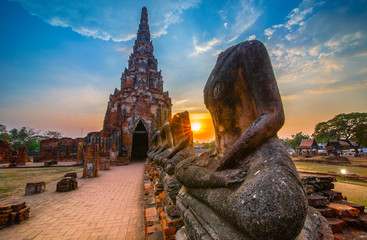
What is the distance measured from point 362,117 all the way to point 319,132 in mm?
5771

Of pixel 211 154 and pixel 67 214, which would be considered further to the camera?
pixel 67 214

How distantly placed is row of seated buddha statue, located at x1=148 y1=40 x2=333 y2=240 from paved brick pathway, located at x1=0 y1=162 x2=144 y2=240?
1.93 meters

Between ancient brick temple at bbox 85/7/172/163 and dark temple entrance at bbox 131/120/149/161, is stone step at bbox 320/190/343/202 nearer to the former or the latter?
ancient brick temple at bbox 85/7/172/163

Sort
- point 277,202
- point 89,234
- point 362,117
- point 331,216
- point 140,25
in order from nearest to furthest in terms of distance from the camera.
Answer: point 277,202
point 331,216
point 89,234
point 362,117
point 140,25

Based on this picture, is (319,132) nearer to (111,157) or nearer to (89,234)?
(111,157)

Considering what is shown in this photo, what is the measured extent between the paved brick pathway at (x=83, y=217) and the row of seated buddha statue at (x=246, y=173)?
1.93 m

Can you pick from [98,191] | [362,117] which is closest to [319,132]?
[362,117]

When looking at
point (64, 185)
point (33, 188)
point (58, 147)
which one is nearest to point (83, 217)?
point (64, 185)

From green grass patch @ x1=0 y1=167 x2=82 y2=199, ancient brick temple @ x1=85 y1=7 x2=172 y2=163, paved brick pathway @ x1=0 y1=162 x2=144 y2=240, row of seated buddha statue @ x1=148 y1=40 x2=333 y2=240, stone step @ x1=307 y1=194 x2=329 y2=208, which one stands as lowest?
paved brick pathway @ x1=0 y1=162 x2=144 y2=240

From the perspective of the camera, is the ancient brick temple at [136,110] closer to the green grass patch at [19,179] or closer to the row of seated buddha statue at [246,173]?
the green grass patch at [19,179]

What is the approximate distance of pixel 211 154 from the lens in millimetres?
2189

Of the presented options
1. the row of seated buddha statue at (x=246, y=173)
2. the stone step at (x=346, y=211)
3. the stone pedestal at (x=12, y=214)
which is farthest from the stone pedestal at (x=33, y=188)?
the stone step at (x=346, y=211)

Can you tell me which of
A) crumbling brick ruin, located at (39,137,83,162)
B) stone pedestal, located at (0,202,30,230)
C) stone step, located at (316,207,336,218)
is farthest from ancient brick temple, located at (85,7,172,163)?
stone step, located at (316,207,336,218)

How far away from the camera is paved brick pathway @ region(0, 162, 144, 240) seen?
3273 millimetres
